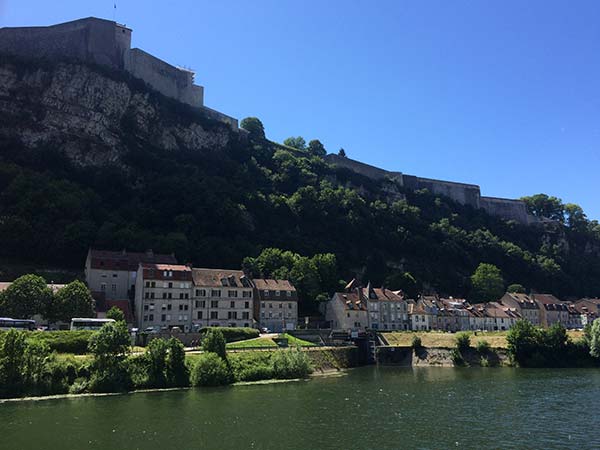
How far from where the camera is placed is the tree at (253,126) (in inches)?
5768

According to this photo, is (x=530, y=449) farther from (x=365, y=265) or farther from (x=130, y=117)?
(x=130, y=117)

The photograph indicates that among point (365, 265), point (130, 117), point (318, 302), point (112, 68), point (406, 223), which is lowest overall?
point (318, 302)

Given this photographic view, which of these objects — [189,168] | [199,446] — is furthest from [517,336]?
[189,168]

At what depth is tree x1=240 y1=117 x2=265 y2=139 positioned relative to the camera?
146 m

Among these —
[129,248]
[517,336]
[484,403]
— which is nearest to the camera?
[484,403]

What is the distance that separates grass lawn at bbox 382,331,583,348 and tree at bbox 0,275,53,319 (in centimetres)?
4481

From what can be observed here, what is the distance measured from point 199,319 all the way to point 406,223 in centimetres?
7312

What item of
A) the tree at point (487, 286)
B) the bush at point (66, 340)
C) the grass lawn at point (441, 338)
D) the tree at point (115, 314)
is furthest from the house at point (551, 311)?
the bush at point (66, 340)

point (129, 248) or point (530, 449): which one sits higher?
point (129, 248)

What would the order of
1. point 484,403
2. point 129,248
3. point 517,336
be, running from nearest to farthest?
point 484,403
point 517,336
point 129,248

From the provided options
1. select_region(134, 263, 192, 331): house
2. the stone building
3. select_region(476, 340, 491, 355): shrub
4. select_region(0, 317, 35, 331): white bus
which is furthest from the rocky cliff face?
select_region(476, 340, 491, 355): shrub

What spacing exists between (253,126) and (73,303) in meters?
99.5

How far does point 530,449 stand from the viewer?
84.8ft

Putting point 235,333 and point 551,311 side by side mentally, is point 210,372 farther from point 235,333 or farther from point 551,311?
point 551,311
